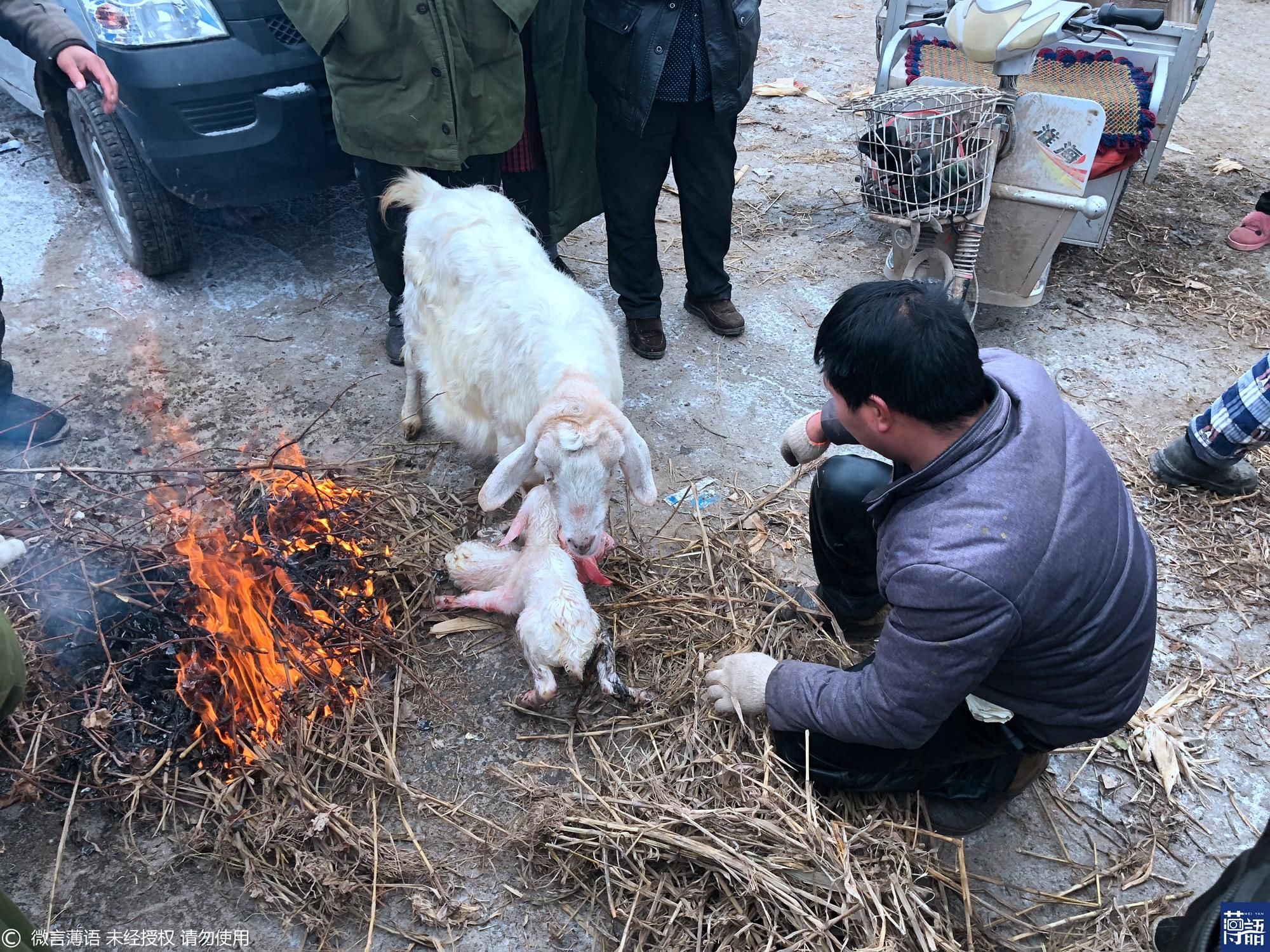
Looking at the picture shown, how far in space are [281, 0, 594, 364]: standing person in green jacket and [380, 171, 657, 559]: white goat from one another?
0.20 m

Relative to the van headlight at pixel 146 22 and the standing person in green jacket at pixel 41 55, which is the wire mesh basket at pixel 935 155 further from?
the standing person in green jacket at pixel 41 55

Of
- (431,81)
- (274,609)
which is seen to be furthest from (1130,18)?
(274,609)

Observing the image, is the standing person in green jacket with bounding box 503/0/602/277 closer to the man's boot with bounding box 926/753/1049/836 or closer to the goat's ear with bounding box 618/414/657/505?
the goat's ear with bounding box 618/414/657/505

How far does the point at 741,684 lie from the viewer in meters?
2.76

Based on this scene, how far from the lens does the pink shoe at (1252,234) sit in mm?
6285

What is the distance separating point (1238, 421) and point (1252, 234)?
3336mm

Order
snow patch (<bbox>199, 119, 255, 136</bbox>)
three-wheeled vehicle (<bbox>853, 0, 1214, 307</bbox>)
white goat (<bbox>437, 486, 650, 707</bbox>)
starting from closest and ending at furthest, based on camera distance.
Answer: white goat (<bbox>437, 486, 650, 707</bbox>) → snow patch (<bbox>199, 119, 255, 136</bbox>) → three-wheeled vehicle (<bbox>853, 0, 1214, 307</bbox>)

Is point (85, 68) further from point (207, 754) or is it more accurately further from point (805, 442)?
point (805, 442)

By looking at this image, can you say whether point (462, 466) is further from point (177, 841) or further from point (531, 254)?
point (177, 841)

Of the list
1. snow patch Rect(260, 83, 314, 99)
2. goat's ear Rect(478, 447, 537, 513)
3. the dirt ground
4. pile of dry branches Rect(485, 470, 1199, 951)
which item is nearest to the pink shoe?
the dirt ground

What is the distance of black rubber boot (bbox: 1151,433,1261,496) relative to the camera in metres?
4.19

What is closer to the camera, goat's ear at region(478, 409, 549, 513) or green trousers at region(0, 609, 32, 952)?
green trousers at region(0, 609, 32, 952)

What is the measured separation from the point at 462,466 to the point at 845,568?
2.05 metres

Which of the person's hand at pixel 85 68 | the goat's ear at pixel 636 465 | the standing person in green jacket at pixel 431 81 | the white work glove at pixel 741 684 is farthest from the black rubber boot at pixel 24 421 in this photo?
the white work glove at pixel 741 684
